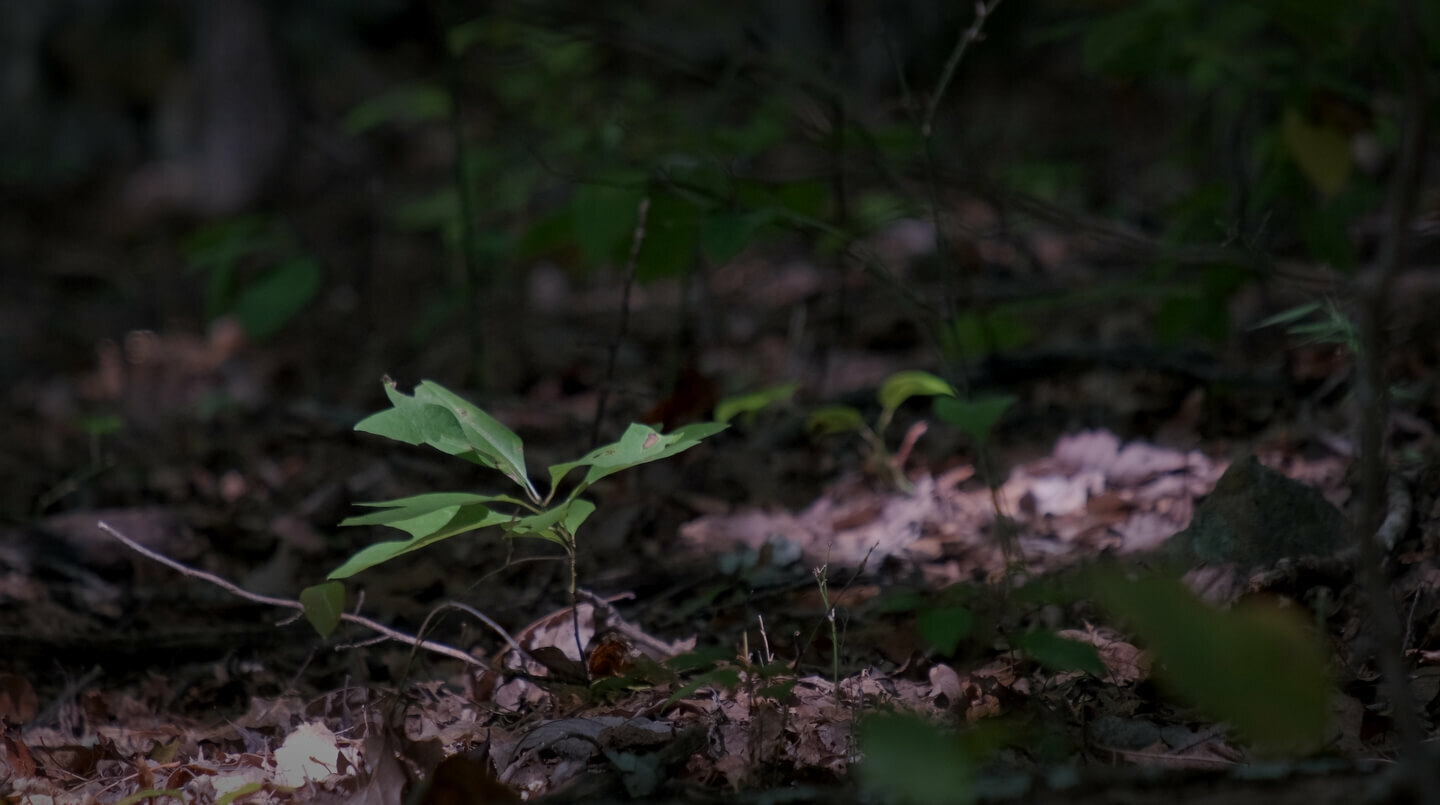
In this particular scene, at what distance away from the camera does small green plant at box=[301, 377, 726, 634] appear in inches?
54.4

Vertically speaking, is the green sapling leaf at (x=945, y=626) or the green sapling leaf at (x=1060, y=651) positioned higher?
the green sapling leaf at (x=1060, y=651)

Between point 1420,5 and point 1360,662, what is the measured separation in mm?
1580

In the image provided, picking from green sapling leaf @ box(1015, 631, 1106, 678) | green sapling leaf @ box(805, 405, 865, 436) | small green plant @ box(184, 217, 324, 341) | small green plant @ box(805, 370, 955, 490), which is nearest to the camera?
green sapling leaf @ box(1015, 631, 1106, 678)

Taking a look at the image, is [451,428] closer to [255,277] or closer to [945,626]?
[945,626]

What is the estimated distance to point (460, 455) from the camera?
4.86 ft

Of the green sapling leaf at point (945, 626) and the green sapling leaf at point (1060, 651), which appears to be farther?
the green sapling leaf at point (945, 626)

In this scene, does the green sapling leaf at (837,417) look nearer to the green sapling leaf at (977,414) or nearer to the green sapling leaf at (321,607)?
the green sapling leaf at (977,414)

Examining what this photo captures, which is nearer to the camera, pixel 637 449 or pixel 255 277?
pixel 637 449

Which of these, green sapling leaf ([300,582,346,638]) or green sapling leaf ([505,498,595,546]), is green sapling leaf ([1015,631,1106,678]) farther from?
green sapling leaf ([300,582,346,638])

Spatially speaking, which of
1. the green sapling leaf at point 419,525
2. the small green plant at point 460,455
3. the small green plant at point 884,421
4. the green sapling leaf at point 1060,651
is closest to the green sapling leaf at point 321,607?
the small green plant at point 460,455

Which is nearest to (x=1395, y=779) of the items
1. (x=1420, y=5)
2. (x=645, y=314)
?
(x=1420, y=5)

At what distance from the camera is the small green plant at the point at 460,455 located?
138 cm

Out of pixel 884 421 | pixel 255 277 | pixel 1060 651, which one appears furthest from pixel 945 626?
pixel 255 277

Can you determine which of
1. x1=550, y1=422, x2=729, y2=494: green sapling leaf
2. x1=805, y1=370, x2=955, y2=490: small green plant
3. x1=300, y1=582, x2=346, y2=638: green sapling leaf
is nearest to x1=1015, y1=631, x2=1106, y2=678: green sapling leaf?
x1=550, y1=422, x2=729, y2=494: green sapling leaf
